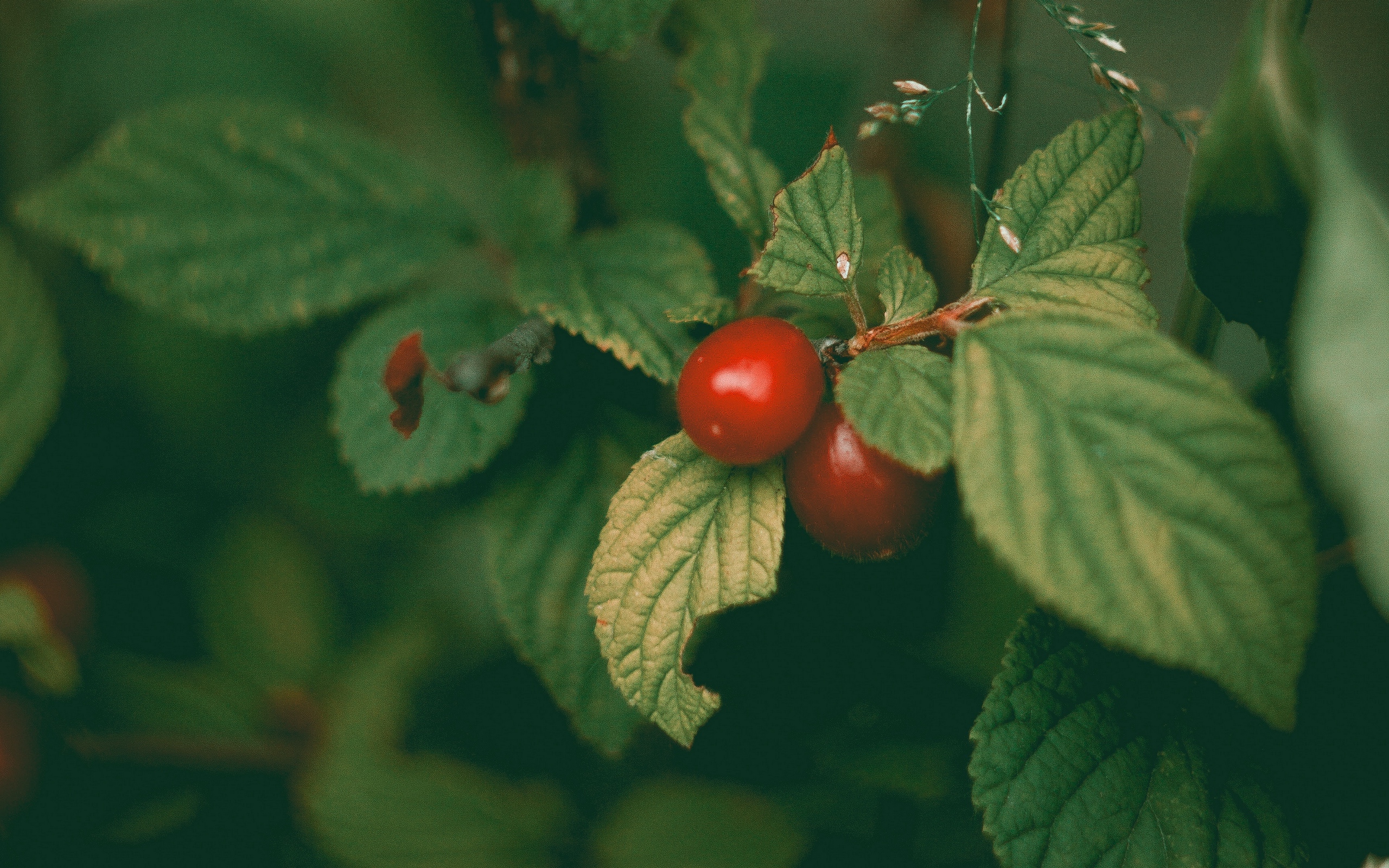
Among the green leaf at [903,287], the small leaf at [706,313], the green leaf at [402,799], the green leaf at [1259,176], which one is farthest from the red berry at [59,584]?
the green leaf at [1259,176]

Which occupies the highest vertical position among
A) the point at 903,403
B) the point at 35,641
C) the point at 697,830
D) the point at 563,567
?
the point at 903,403

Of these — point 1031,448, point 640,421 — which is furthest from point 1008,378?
point 640,421

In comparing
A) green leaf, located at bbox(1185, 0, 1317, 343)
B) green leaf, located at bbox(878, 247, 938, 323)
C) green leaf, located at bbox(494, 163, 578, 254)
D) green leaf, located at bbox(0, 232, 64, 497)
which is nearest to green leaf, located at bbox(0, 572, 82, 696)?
green leaf, located at bbox(0, 232, 64, 497)

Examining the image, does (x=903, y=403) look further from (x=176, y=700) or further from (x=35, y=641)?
(x=176, y=700)

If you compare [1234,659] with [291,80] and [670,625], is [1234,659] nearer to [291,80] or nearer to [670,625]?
[670,625]

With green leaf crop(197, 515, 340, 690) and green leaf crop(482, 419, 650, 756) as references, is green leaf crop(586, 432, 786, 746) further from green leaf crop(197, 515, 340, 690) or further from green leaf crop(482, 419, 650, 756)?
green leaf crop(197, 515, 340, 690)

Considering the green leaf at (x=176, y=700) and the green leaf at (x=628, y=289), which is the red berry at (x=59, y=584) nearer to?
the green leaf at (x=176, y=700)

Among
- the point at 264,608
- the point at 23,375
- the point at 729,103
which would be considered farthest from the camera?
the point at 264,608

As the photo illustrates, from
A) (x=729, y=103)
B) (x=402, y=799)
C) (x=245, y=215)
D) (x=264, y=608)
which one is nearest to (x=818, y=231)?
(x=729, y=103)
